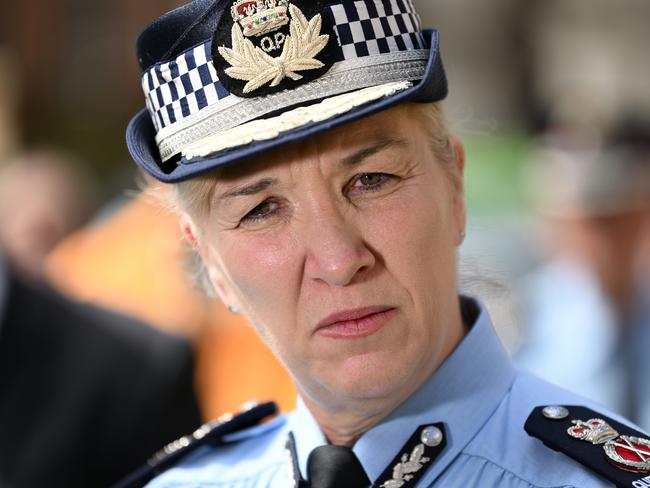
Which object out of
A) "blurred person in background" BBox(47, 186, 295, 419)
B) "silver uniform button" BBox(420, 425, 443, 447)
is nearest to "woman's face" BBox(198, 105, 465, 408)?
"silver uniform button" BBox(420, 425, 443, 447)

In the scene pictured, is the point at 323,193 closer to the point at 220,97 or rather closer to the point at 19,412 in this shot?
the point at 220,97

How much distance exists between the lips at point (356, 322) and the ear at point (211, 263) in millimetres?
386

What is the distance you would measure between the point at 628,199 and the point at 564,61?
288 inches

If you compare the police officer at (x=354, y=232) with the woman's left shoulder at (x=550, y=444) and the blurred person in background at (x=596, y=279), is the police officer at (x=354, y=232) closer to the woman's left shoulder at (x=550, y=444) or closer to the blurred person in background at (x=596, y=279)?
the woman's left shoulder at (x=550, y=444)

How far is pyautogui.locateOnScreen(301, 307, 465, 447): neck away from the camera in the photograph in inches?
105

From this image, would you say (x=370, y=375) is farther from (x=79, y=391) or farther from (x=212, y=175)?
(x=79, y=391)

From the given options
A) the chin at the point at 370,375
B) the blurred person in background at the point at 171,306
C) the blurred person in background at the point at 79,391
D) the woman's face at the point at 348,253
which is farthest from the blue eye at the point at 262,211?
the blurred person in background at the point at 79,391

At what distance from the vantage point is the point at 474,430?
2670mm

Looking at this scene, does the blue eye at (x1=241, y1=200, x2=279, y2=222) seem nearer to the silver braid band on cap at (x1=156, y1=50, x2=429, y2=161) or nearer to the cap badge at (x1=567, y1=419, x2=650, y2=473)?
the silver braid band on cap at (x1=156, y1=50, x2=429, y2=161)

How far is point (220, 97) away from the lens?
266 cm

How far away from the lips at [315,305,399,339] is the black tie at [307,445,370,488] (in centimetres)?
34

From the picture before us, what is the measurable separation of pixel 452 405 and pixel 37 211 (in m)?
4.90

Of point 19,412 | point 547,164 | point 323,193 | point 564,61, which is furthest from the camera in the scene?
point 564,61

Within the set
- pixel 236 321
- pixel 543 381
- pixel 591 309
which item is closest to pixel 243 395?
pixel 236 321
